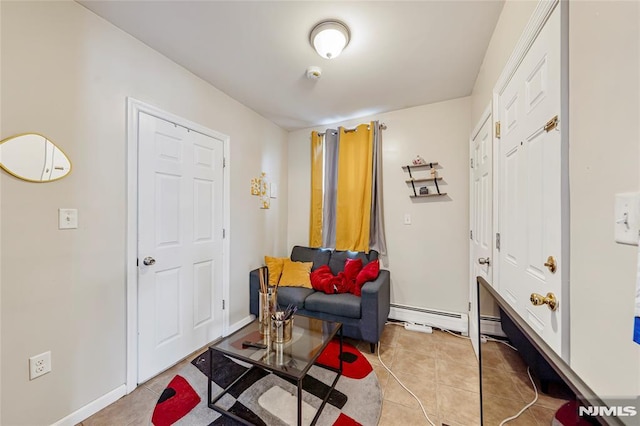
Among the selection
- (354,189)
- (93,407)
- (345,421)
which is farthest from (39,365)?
(354,189)

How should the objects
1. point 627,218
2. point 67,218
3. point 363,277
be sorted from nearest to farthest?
point 627,218, point 67,218, point 363,277

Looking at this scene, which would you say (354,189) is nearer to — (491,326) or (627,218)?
(491,326)

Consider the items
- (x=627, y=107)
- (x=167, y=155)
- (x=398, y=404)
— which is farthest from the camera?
(x=167, y=155)

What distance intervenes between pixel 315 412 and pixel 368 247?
1.81 metres

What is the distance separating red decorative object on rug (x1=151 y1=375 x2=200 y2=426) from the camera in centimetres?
150

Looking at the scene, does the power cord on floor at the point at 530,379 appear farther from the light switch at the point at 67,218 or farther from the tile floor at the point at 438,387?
the light switch at the point at 67,218

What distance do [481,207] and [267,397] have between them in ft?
7.35

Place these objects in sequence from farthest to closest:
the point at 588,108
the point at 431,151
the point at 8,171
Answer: the point at 431,151, the point at 8,171, the point at 588,108

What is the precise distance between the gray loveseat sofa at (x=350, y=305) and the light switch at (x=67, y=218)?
65.7 inches

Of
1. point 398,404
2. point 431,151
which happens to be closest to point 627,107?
point 398,404

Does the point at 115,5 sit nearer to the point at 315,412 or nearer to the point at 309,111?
the point at 309,111

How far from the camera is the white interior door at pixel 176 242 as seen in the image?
185 centimetres

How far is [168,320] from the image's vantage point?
6.61 feet

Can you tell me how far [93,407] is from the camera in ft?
5.04
